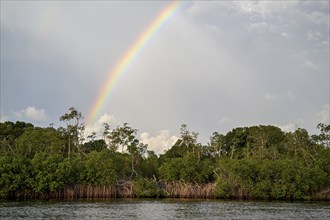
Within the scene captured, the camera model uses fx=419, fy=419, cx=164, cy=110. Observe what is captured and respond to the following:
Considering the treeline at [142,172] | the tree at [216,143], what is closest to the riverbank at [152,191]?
the treeline at [142,172]

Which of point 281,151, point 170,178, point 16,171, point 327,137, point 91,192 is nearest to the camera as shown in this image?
point 16,171

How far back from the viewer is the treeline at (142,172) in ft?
209

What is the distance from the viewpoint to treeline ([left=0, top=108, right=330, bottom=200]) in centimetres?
6381

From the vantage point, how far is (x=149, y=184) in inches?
2813

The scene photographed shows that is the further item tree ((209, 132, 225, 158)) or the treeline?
tree ((209, 132, 225, 158))

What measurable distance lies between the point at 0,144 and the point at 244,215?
5263 cm

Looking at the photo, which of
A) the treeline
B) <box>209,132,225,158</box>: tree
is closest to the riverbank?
the treeline

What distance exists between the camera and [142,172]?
83438 millimetres

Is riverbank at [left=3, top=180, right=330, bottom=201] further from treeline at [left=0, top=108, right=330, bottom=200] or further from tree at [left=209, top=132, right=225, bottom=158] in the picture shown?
tree at [left=209, top=132, right=225, bottom=158]

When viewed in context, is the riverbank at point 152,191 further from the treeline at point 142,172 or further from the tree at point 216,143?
the tree at point 216,143

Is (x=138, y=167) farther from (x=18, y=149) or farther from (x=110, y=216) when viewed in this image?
(x=110, y=216)

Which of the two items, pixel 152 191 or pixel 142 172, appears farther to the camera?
pixel 142 172

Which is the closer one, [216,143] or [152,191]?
[152,191]

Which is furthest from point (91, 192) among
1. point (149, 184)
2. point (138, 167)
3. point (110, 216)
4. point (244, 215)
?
point (244, 215)
